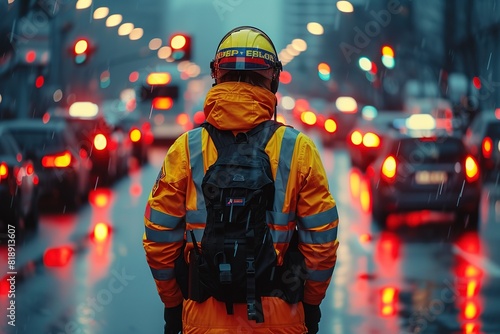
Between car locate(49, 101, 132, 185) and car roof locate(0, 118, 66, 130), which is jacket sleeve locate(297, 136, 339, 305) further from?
car locate(49, 101, 132, 185)

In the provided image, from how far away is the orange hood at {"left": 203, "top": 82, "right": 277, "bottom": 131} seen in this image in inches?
157

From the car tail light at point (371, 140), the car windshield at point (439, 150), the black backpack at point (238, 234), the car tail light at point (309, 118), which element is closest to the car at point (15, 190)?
the car windshield at point (439, 150)

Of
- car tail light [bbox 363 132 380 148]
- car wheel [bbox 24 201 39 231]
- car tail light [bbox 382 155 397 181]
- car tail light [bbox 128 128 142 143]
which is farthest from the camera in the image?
car tail light [bbox 128 128 142 143]

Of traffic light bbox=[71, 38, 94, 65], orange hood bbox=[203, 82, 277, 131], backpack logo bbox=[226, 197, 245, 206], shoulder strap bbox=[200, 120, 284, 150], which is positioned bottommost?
backpack logo bbox=[226, 197, 245, 206]

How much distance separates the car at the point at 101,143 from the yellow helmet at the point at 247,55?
51.5 ft

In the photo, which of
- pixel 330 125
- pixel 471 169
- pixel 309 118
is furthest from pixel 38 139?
pixel 309 118

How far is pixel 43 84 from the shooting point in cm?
3300

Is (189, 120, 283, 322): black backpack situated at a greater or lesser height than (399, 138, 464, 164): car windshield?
lesser

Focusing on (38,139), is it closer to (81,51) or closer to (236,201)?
(81,51)

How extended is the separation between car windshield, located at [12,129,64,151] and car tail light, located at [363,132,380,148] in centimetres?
698

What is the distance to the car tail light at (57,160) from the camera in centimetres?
1608

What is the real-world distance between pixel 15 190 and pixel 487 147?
37.7 feet

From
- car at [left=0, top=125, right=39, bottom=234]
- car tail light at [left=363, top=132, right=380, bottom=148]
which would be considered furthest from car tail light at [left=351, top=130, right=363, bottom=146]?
car at [left=0, top=125, right=39, bottom=234]

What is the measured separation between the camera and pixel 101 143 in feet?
67.2
